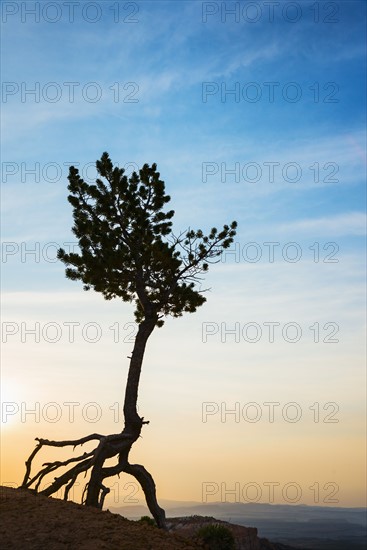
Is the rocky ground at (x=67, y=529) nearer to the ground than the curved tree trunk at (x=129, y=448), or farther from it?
nearer to the ground

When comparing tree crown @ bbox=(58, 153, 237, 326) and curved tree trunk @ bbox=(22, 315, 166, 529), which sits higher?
tree crown @ bbox=(58, 153, 237, 326)

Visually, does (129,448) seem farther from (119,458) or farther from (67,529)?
(67,529)

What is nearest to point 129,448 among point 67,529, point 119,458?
point 119,458

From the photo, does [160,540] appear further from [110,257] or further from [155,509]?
[110,257]

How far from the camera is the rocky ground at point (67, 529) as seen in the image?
16828 mm

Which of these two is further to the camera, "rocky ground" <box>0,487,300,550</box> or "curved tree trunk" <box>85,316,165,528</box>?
"curved tree trunk" <box>85,316,165,528</box>

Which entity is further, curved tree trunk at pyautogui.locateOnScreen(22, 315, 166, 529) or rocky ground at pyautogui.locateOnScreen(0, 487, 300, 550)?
curved tree trunk at pyautogui.locateOnScreen(22, 315, 166, 529)

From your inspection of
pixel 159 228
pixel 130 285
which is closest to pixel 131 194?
pixel 159 228

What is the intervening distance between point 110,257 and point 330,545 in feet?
469

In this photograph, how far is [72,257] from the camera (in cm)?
2512

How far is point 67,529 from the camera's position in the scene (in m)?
17.6

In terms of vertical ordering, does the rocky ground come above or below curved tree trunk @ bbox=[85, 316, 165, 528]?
below

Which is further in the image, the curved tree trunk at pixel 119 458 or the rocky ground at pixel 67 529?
the curved tree trunk at pixel 119 458

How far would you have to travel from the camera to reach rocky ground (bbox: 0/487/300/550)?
16.8m
